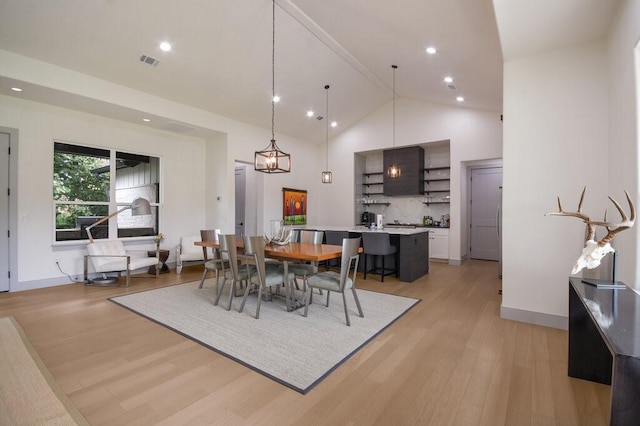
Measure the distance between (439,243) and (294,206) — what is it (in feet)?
12.0

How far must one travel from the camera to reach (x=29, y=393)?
203 centimetres

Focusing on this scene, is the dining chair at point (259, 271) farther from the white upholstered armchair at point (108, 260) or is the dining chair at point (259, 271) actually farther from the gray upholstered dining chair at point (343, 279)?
the white upholstered armchair at point (108, 260)

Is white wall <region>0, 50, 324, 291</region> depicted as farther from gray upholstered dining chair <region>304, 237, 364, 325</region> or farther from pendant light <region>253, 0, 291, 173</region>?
gray upholstered dining chair <region>304, 237, 364, 325</region>

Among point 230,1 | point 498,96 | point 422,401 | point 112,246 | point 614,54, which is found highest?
point 230,1

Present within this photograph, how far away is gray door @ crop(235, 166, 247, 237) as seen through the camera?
807 centimetres

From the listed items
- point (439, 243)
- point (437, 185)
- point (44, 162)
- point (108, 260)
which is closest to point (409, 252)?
point (439, 243)

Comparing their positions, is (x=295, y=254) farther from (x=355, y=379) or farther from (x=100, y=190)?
(x=100, y=190)

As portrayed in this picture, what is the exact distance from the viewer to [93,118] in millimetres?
5375

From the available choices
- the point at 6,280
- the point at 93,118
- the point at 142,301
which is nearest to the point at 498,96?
the point at 142,301

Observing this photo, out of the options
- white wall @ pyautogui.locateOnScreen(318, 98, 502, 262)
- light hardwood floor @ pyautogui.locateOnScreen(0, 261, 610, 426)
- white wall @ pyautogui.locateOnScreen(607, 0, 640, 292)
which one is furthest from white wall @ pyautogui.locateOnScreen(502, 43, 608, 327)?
white wall @ pyautogui.locateOnScreen(318, 98, 502, 262)

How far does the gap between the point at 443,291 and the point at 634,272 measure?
A: 267cm

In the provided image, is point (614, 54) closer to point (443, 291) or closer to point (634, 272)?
point (634, 272)

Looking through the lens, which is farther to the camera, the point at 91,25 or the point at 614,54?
the point at 91,25

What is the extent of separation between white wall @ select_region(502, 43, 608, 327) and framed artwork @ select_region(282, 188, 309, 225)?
5.33 metres
